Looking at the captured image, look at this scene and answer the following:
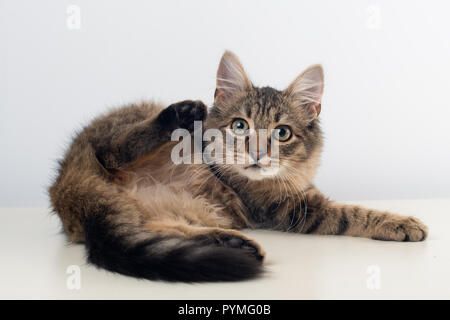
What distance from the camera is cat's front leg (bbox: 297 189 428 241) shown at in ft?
6.95

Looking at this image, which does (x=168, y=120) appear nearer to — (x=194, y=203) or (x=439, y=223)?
(x=194, y=203)

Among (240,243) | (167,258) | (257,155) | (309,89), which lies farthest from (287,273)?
(309,89)

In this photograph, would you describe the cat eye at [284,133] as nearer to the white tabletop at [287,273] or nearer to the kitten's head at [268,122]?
the kitten's head at [268,122]

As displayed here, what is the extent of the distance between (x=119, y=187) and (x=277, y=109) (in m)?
0.81

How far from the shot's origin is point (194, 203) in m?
2.21

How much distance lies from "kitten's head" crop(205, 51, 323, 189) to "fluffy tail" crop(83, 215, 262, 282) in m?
0.58

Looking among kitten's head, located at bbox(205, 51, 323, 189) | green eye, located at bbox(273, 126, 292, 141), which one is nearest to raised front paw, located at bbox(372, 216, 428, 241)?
kitten's head, located at bbox(205, 51, 323, 189)

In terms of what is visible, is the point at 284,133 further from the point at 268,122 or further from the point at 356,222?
the point at 356,222

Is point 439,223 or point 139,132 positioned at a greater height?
point 139,132

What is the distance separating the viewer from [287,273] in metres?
1.64

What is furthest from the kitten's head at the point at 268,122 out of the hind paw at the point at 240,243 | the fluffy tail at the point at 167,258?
the fluffy tail at the point at 167,258

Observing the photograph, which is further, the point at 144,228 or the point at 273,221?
the point at 273,221

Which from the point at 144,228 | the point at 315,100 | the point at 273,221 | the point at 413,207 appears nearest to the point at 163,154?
the point at 144,228

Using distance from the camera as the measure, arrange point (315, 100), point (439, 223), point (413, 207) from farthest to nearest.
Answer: point (413, 207) → point (439, 223) → point (315, 100)
